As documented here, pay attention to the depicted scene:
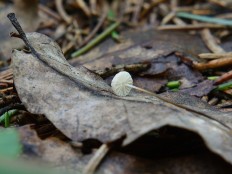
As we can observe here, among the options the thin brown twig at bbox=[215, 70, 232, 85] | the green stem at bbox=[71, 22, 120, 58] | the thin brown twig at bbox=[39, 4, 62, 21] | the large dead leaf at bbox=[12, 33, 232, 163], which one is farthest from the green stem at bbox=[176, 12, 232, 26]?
the large dead leaf at bbox=[12, 33, 232, 163]

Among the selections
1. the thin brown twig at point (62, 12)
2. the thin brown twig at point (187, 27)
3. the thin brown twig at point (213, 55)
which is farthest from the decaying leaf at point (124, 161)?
the thin brown twig at point (62, 12)

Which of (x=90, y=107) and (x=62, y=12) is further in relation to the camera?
(x=62, y=12)

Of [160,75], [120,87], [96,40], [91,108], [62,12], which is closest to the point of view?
[91,108]

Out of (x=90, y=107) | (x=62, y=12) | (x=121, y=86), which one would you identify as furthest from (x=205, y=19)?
(x=90, y=107)

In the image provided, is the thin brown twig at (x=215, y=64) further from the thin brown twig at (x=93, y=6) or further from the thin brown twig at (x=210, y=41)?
the thin brown twig at (x=93, y=6)

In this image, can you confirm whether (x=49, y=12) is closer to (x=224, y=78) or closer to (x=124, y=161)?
(x=224, y=78)
